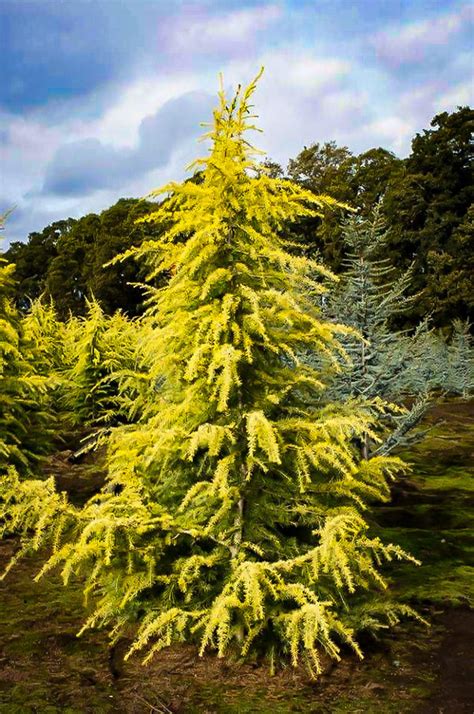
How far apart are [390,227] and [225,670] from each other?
67.0 ft

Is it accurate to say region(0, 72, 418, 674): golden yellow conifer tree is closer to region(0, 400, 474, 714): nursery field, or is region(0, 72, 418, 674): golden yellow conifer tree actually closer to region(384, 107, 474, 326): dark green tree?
region(0, 400, 474, 714): nursery field

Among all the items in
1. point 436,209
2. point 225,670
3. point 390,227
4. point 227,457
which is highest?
point 436,209

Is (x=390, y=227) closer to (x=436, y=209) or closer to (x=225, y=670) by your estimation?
(x=436, y=209)

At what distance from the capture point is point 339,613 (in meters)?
5.03

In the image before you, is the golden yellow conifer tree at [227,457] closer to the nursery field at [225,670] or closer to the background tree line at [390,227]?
the nursery field at [225,670]

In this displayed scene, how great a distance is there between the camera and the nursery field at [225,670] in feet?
14.0

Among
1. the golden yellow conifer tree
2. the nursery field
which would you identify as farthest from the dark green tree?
the golden yellow conifer tree

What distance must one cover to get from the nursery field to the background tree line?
17.7m

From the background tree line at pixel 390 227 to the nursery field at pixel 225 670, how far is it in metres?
17.7

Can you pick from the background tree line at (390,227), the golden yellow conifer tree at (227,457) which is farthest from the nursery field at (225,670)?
the background tree line at (390,227)

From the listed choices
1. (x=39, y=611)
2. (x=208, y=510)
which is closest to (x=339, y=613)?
(x=208, y=510)

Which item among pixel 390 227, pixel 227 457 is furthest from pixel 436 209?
pixel 227 457

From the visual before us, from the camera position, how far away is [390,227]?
75.5 feet

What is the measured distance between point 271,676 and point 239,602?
859 millimetres
